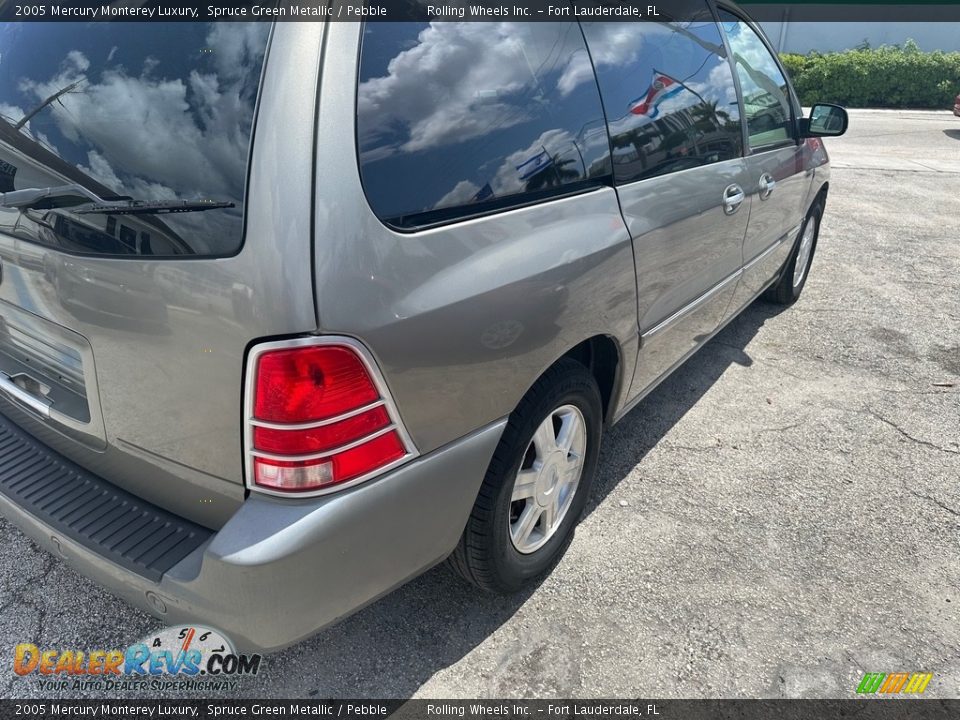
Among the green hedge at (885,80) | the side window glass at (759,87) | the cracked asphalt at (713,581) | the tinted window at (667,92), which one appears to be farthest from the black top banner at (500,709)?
the green hedge at (885,80)

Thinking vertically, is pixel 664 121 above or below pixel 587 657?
above

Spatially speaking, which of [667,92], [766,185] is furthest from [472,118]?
[766,185]

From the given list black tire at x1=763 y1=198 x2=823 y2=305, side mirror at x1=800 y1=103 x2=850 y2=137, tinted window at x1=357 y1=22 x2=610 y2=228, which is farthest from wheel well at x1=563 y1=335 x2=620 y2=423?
black tire at x1=763 y1=198 x2=823 y2=305

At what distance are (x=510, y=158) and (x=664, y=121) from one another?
3.14ft

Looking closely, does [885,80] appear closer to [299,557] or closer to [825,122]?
[825,122]

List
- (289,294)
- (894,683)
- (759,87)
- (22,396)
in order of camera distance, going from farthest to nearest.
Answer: (759,87)
(894,683)
(22,396)
(289,294)

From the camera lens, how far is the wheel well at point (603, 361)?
7.23 feet

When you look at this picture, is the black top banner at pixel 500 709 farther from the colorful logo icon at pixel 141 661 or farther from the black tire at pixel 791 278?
the black tire at pixel 791 278

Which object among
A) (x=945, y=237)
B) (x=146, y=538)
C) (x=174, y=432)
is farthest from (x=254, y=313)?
(x=945, y=237)

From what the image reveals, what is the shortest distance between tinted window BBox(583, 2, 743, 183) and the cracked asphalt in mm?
1334

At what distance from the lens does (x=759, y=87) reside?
3324mm

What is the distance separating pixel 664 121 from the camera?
2371 mm

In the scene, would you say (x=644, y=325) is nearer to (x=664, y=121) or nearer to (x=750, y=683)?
(x=664, y=121)

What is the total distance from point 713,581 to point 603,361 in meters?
0.87
